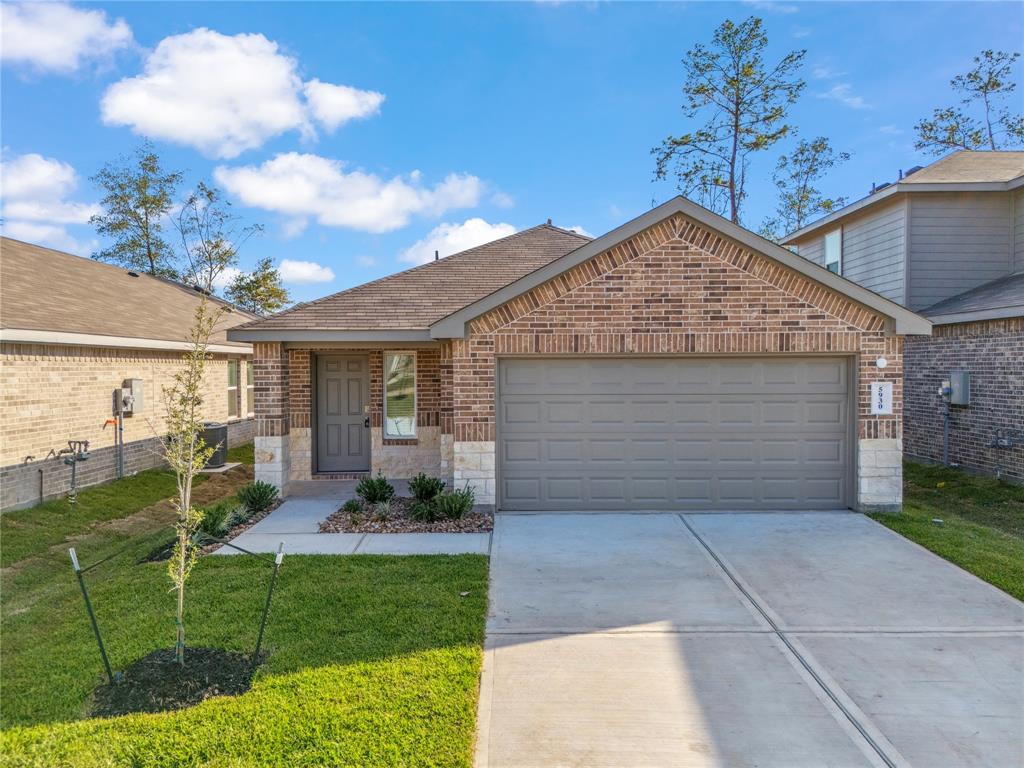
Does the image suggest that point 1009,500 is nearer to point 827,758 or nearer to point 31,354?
point 827,758

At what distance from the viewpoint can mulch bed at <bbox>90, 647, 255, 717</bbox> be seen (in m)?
4.03

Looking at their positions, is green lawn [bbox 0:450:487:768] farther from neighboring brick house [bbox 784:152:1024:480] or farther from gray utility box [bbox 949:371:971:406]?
gray utility box [bbox 949:371:971:406]

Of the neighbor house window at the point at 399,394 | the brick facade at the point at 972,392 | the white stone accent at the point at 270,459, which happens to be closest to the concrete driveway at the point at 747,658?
the white stone accent at the point at 270,459

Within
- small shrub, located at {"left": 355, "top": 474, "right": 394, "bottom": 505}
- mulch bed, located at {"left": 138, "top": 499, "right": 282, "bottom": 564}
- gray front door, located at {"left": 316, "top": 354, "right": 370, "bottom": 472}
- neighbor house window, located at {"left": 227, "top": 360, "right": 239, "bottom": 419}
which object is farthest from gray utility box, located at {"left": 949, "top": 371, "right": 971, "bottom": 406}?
neighbor house window, located at {"left": 227, "top": 360, "right": 239, "bottom": 419}

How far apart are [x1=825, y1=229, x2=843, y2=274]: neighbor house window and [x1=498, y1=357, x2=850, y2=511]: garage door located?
9.15m

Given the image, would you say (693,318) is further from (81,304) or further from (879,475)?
(81,304)

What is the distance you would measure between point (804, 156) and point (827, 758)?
29572 millimetres

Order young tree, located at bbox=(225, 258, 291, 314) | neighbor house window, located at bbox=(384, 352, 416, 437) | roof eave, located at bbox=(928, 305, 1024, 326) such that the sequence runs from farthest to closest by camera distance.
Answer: young tree, located at bbox=(225, 258, 291, 314) → neighbor house window, located at bbox=(384, 352, 416, 437) → roof eave, located at bbox=(928, 305, 1024, 326)

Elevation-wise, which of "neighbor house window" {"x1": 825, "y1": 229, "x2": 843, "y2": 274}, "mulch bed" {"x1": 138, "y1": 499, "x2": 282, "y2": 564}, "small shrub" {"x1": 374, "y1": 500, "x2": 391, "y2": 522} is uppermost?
"neighbor house window" {"x1": 825, "y1": 229, "x2": 843, "y2": 274}

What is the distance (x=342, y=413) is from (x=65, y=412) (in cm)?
440

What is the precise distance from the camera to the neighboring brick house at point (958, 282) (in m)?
11.0

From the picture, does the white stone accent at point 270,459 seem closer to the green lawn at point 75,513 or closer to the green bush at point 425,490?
the green lawn at point 75,513

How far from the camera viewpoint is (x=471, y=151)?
2403cm

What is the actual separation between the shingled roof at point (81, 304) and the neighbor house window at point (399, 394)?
295 cm
